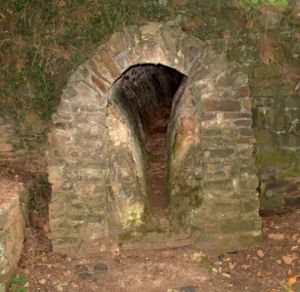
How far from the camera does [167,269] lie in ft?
15.2

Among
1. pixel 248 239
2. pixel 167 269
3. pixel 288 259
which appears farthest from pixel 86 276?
pixel 288 259

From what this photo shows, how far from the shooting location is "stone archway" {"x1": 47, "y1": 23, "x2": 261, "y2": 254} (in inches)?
174

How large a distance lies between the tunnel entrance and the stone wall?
151 cm

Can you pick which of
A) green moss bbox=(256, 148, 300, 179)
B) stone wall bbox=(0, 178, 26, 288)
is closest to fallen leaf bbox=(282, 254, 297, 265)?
green moss bbox=(256, 148, 300, 179)

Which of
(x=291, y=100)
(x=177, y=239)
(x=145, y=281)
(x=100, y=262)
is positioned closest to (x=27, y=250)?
(x=100, y=262)

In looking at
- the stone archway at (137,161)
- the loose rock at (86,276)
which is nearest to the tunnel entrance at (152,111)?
the stone archway at (137,161)

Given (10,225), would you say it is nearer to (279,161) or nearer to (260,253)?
(260,253)

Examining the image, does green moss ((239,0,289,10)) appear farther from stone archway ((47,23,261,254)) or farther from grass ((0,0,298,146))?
stone archway ((47,23,261,254))

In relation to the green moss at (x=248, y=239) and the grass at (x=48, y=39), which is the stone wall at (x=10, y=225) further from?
the green moss at (x=248, y=239)

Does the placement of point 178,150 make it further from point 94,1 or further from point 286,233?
point 94,1

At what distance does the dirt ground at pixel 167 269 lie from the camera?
4.41 meters

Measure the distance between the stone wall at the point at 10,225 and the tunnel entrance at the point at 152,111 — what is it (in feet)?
4.97

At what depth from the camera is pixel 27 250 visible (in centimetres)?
482

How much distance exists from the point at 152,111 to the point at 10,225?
3388 mm
